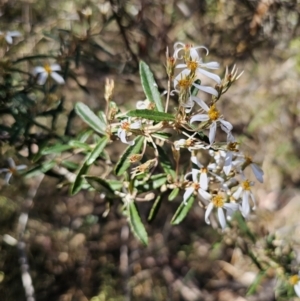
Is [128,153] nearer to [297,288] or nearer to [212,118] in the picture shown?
[212,118]

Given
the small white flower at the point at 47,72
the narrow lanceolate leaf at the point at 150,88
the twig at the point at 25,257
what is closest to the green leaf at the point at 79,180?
the narrow lanceolate leaf at the point at 150,88

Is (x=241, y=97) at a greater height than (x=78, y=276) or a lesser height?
greater

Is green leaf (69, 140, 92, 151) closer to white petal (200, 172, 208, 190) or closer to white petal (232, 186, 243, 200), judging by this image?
white petal (200, 172, 208, 190)

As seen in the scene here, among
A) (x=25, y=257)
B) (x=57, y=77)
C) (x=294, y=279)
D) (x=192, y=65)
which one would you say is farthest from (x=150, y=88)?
(x=25, y=257)

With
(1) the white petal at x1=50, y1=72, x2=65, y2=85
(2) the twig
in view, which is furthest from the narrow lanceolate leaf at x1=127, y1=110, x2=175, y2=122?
(2) the twig

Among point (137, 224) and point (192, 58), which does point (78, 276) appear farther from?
point (192, 58)

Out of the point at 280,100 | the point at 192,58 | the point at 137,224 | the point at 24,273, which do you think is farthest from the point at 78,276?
the point at 192,58

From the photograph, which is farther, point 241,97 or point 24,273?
point 241,97

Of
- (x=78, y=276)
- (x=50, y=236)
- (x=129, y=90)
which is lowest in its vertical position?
(x=78, y=276)
